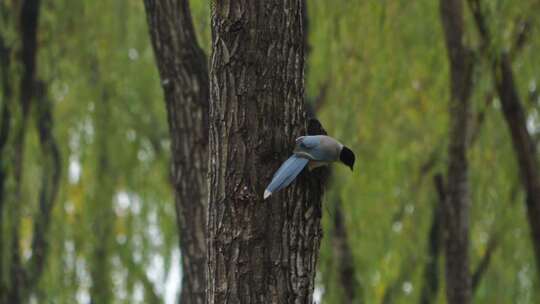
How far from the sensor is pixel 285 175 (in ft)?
9.46

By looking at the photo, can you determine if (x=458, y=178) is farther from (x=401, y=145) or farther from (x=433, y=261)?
(x=401, y=145)

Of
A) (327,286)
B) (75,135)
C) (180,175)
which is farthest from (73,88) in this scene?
(180,175)

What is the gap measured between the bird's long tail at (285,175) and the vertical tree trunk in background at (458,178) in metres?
3.00

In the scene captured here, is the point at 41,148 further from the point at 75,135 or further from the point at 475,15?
the point at 475,15

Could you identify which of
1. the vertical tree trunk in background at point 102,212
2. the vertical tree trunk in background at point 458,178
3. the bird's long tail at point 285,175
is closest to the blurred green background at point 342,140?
the vertical tree trunk in background at point 102,212

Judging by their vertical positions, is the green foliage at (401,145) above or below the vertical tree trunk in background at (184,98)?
below

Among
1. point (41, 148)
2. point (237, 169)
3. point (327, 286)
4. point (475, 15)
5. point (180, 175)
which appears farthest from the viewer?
point (41, 148)

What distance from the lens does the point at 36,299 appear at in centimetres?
710

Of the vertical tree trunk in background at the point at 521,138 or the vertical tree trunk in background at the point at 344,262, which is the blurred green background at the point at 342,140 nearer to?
the vertical tree trunk in background at the point at 344,262

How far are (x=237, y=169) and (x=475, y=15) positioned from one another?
336cm

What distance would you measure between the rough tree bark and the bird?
10.3 ft

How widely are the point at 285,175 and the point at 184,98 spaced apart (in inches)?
62.8

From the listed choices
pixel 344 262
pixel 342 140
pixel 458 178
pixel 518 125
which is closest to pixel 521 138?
pixel 518 125

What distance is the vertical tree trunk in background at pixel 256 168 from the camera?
2.99m
